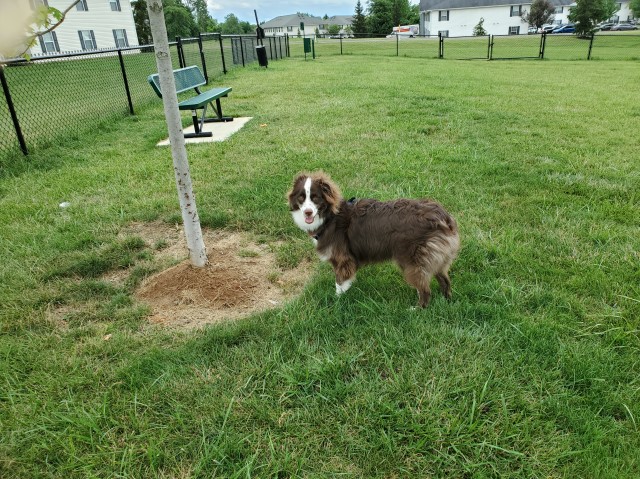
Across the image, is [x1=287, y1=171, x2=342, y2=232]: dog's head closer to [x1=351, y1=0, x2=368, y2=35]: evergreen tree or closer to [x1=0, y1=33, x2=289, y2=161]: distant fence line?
[x1=0, y1=33, x2=289, y2=161]: distant fence line

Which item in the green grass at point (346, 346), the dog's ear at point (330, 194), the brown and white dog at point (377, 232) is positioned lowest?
the green grass at point (346, 346)

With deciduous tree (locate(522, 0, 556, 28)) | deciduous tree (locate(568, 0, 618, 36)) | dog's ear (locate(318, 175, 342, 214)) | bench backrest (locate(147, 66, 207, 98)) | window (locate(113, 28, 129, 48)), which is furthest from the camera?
deciduous tree (locate(522, 0, 556, 28))

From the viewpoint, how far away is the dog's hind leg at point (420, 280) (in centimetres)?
257

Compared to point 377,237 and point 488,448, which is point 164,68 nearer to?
point 377,237

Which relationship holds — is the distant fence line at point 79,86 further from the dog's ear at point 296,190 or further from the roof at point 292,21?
the roof at point 292,21

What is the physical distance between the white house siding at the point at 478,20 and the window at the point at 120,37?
42882 millimetres

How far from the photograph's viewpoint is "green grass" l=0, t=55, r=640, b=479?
188 cm

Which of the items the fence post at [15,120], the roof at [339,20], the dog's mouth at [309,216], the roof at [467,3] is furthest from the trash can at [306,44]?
the roof at [339,20]

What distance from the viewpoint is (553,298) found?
9.12ft

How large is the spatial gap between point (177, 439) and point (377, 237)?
162 centimetres

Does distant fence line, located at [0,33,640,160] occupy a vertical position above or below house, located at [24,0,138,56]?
below

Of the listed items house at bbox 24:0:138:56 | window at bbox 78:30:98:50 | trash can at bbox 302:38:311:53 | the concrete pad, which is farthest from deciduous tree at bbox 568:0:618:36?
window at bbox 78:30:98:50

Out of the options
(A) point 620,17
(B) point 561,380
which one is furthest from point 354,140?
(A) point 620,17

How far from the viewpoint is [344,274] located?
288 centimetres
